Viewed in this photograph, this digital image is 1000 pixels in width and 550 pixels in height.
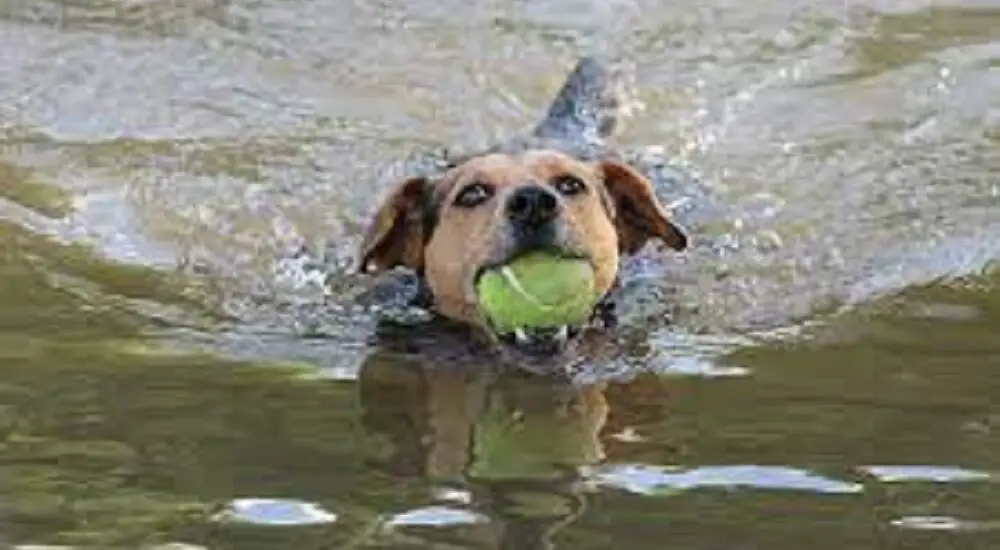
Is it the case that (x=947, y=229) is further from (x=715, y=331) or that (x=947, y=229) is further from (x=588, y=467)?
(x=588, y=467)

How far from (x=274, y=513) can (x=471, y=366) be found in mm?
1681

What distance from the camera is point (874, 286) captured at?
5.96 m

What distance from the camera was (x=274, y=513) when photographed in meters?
3.63

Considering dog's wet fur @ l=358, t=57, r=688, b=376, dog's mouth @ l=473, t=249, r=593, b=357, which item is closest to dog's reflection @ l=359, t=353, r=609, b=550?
dog's mouth @ l=473, t=249, r=593, b=357

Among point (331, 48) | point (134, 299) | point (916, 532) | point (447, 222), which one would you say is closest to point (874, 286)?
point (447, 222)

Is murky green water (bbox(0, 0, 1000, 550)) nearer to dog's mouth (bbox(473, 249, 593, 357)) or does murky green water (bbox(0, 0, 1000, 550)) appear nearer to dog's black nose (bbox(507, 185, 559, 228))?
dog's mouth (bbox(473, 249, 593, 357))

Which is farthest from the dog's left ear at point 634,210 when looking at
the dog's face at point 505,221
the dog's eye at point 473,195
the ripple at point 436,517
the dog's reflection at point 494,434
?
the ripple at point 436,517

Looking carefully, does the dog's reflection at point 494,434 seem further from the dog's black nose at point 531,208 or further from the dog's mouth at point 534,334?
the dog's black nose at point 531,208

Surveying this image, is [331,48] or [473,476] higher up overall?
[331,48]

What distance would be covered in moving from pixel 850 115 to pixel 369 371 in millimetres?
3600

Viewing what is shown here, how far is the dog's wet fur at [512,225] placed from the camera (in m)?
5.30

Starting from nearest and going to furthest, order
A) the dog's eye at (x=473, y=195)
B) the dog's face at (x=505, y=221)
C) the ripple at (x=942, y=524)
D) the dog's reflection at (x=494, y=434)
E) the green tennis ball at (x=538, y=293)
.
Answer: the ripple at (x=942, y=524) < the dog's reflection at (x=494, y=434) < the green tennis ball at (x=538, y=293) < the dog's face at (x=505, y=221) < the dog's eye at (x=473, y=195)

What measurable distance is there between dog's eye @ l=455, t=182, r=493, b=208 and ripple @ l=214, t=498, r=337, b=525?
216cm

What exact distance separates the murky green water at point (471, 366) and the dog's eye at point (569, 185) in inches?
14.0
